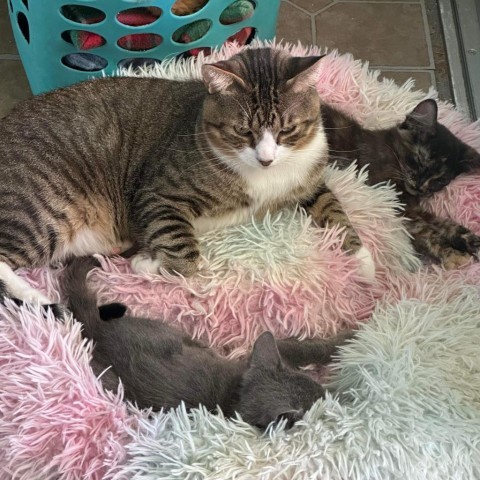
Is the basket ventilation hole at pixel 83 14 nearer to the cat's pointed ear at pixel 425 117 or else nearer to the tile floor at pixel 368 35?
the tile floor at pixel 368 35

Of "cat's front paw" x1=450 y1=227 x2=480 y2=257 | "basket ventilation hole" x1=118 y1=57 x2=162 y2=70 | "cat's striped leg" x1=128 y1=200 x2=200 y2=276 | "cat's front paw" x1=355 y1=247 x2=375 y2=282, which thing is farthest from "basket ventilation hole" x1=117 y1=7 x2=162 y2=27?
"cat's front paw" x1=450 y1=227 x2=480 y2=257

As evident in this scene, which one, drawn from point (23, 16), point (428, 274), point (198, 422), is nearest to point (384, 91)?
point (428, 274)

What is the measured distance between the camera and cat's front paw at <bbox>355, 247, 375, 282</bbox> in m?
1.40

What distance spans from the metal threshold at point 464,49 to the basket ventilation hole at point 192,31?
0.85m

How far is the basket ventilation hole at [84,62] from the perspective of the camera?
1.83 m

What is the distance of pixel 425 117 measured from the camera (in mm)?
1544

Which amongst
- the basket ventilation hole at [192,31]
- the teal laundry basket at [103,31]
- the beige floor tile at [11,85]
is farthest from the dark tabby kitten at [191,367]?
the beige floor tile at [11,85]

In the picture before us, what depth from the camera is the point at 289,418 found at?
1026 mm

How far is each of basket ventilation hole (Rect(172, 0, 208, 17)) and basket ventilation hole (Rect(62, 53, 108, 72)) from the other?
0.26 meters

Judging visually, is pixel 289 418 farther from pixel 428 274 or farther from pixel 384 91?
pixel 384 91

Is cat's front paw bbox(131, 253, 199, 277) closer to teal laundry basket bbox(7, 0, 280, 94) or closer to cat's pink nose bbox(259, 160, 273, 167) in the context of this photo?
cat's pink nose bbox(259, 160, 273, 167)

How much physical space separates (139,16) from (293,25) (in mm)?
787

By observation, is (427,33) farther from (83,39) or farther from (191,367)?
(191,367)

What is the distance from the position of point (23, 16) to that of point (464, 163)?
127 centimetres
